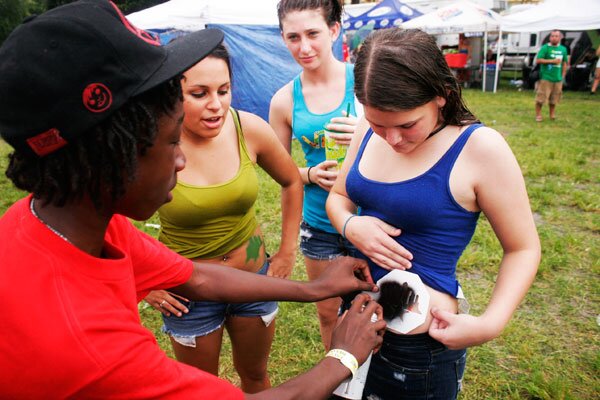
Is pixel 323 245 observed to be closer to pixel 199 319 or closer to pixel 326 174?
pixel 326 174

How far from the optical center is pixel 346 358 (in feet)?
5.11

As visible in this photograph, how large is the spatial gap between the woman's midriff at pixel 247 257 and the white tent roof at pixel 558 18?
16.8 m

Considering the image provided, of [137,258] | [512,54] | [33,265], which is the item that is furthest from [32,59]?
[512,54]

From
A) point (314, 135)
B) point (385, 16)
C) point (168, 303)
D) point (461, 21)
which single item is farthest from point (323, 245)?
point (385, 16)

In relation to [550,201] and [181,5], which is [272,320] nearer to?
[550,201]

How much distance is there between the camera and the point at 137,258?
168 centimetres

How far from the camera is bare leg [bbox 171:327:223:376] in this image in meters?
2.31

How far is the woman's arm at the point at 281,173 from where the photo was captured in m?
2.45

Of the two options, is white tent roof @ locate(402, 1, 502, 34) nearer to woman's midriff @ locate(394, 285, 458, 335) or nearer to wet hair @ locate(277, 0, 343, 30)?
wet hair @ locate(277, 0, 343, 30)

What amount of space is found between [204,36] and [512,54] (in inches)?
1087

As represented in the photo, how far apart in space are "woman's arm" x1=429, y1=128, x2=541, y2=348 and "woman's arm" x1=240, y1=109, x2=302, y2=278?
1.17m

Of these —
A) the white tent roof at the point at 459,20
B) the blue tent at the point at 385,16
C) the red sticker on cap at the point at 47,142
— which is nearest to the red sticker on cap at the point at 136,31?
the red sticker on cap at the point at 47,142

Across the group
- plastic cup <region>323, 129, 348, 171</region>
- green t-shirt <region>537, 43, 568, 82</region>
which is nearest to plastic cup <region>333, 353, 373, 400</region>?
plastic cup <region>323, 129, 348, 171</region>

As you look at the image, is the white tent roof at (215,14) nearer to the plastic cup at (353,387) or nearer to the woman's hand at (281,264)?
the woman's hand at (281,264)
